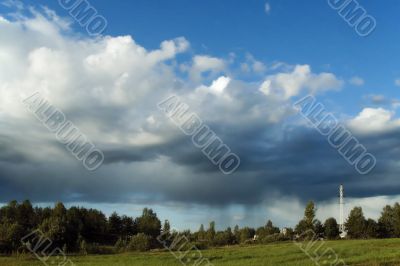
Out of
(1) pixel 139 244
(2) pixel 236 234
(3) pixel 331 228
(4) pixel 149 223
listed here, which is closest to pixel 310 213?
(3) pixel 331 228

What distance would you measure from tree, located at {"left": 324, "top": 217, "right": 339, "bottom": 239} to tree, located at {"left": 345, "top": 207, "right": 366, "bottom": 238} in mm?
2976

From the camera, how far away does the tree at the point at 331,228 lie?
110744 millimetres

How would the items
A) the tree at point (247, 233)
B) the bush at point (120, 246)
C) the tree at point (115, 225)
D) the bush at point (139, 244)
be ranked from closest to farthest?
the bush at point (120, 246), the bush at point (139, 244), the tree at point (115, 225), the tree at point (247, 233)

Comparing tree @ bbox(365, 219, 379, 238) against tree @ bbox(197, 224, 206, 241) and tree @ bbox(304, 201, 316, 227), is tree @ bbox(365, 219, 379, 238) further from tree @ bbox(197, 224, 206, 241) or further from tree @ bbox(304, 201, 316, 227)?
tree @ bbox(197, 224, 206, 241)

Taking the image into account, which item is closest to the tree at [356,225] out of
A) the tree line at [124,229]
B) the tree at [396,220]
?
the tree line at [124,229]

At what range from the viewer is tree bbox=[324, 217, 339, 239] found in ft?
363

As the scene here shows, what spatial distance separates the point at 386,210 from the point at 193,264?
360 ft

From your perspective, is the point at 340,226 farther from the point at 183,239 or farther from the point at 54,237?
the point at 54,237

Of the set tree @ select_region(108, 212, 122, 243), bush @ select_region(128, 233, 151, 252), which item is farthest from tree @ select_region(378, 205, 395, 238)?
bush @ select_region(128, 233, 151, 252)

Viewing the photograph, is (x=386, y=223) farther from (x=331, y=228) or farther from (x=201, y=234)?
(x=201, y=234)

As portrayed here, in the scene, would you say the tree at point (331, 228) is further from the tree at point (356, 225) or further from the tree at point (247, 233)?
the tree at point (247, 233)

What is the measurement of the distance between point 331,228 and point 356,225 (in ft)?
18.6

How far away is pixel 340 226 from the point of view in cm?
11519

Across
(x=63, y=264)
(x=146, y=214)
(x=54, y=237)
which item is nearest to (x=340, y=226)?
(x=146, y=214)
